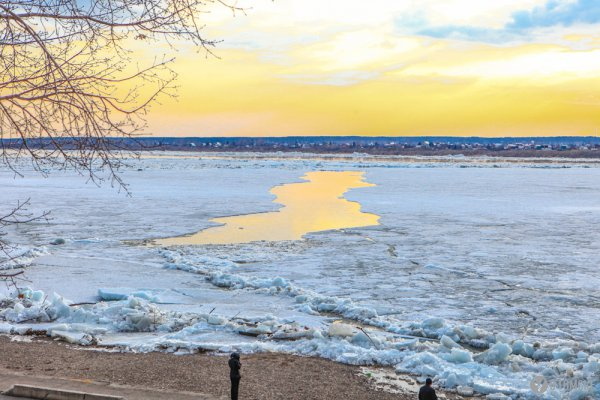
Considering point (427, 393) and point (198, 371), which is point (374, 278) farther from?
point (427, 393)

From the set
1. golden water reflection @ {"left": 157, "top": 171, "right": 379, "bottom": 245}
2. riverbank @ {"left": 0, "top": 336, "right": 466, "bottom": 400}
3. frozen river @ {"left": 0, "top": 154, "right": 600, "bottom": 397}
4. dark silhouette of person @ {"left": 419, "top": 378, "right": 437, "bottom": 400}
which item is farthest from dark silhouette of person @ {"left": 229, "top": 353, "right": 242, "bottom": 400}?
golden water reflection @ {"left": 157, "top": 171, "right": 379, "bottom": 245}

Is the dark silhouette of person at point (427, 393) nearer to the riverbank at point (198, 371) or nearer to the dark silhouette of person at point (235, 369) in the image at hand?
the dark silhouette of person at point (235, 369)

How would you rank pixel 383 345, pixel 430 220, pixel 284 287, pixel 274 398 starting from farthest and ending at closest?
pixel 430 220
pixel 284 287
pixel 383 345
pixel 274 398

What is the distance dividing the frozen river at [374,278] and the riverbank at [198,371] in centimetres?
60

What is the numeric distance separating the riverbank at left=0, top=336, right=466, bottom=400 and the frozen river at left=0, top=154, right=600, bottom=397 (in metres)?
0.60

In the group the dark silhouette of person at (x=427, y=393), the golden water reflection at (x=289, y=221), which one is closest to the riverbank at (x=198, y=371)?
the dark silhouette of person at (x=427, y=393)

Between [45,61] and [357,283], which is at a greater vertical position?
[45,61]

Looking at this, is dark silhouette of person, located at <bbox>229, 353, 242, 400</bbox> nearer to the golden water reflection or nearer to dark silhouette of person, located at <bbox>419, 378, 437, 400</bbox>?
dark silhouette of person, located at <bbox>419, 378, 437, 400</bbox>

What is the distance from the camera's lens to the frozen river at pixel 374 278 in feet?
35.6

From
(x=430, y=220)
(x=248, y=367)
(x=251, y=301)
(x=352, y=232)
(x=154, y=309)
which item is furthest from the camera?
(x=430, y=220)

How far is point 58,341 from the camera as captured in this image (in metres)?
10.7

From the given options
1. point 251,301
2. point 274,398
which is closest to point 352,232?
point 251,301

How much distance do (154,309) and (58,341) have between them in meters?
1.84

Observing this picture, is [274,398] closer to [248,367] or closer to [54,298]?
[248,367]
